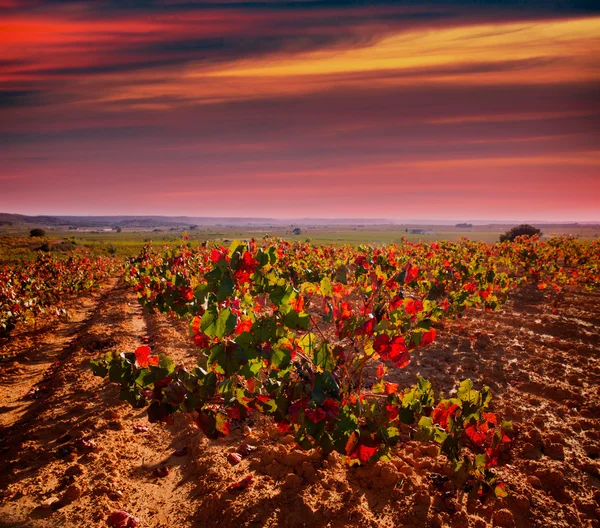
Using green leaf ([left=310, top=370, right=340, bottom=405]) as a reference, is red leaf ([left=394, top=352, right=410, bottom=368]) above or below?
above

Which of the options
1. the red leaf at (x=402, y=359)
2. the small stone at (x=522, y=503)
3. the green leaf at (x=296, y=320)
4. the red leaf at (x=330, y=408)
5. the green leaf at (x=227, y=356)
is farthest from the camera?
the small stone at (x=522, y=503)

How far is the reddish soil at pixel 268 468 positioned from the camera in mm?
3742

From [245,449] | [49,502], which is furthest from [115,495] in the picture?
[245,449]

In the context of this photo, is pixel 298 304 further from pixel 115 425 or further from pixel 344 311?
pixel 115 425

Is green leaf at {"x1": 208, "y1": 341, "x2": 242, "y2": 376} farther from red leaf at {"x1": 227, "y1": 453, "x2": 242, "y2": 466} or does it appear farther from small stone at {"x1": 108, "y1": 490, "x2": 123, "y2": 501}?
small stone at {"x1": 108, "y1": 490, "x2": 123, "y2": 501}

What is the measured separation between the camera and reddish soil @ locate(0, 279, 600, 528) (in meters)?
3.74

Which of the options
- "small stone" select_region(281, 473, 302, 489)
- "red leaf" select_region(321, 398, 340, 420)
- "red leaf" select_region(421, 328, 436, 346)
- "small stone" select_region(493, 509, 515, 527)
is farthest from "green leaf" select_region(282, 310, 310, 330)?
"small stone" select_region(493, 509, 515, 527)

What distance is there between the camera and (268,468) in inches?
172

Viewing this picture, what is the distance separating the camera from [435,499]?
388 centimetres

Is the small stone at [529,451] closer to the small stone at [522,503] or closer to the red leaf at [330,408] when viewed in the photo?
the small stone at [522,503]

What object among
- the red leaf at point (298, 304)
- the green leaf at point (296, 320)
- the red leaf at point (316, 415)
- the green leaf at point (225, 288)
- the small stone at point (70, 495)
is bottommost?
the small stone at point (70, 495)

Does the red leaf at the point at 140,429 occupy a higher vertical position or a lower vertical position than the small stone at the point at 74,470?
lower

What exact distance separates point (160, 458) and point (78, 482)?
100 centimetres

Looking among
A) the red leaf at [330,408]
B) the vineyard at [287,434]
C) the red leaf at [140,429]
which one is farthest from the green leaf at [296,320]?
the red leaf at [140,429]
